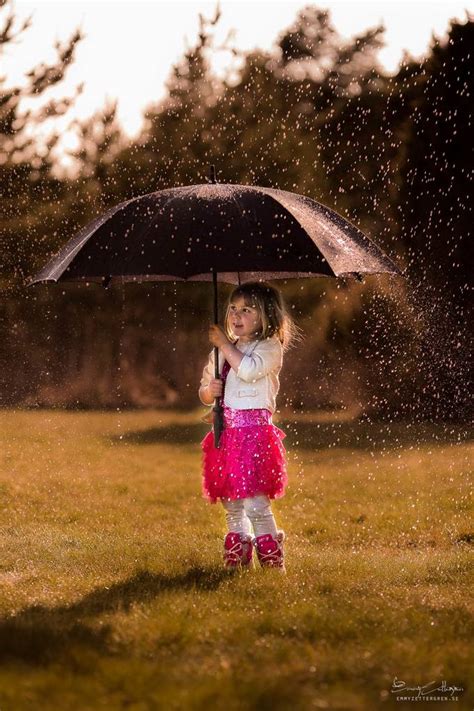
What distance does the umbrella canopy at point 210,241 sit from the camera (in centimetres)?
477

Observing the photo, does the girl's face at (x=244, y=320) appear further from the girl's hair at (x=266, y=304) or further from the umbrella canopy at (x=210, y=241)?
the umbrella canopy at (x=210, y=241)

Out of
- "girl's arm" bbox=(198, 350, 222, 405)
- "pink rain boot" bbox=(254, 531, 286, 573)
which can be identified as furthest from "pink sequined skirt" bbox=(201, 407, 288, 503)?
"pink rain boot" bbox=(254, 531, 286, 573)

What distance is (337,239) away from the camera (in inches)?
200

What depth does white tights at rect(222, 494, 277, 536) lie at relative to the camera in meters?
5.33

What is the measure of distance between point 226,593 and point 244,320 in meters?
1.42

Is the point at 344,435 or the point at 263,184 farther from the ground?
the point at 263,184

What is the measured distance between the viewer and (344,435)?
1302cm

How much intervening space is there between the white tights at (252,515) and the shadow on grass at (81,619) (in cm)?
27

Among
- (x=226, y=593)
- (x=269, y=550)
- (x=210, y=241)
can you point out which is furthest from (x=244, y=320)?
(x=226, y=593)

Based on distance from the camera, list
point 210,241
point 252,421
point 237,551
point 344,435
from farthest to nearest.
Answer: point 344,435 < point 237,551 < point 252,421 < point 210,241

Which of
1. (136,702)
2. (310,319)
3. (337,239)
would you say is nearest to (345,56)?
(310,319)

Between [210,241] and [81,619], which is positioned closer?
[81,619]
